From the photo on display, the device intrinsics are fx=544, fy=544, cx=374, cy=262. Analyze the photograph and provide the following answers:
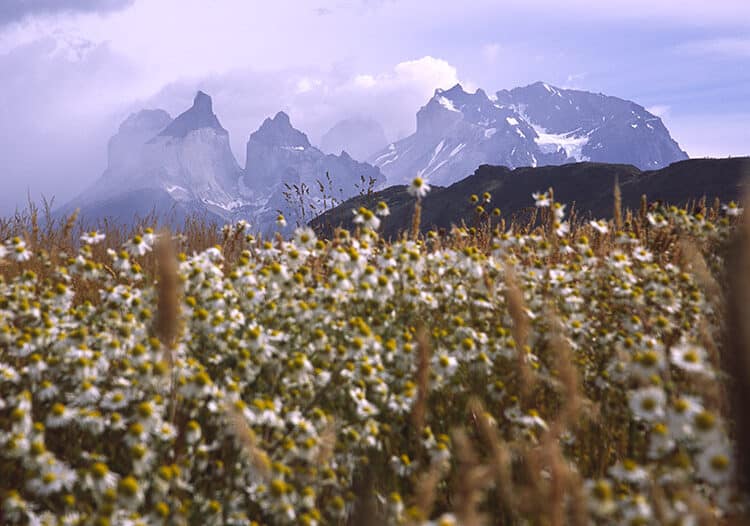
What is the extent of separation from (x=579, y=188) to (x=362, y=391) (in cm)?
5789

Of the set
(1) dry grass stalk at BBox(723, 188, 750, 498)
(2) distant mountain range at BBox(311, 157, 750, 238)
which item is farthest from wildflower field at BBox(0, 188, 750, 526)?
(2) distant mountain range at BBox(311, 157, 750, 238)

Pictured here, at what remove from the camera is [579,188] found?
56.0 metres

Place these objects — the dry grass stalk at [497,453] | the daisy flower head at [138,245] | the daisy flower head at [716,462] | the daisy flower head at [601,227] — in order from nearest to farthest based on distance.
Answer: the dry grass stalk at [497,453] → the daisy flower head at [716,462] → the daisy flower head at [138,245] → the daisy flower head at [601,227]

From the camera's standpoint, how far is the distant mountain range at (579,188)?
4450 cm

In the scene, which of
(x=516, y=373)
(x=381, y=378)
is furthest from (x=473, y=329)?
(x=381, y=378)

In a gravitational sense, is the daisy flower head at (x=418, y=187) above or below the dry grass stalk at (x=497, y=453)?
above

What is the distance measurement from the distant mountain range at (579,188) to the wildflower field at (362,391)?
33.6 metres

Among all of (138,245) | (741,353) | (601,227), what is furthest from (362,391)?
(601,227)

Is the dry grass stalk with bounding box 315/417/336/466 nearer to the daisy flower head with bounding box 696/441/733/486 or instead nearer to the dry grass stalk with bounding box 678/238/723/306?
the daisy flower head with bounding box 696/441/733/486

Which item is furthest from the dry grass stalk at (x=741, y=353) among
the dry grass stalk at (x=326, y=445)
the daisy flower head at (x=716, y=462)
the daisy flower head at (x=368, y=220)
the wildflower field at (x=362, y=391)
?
the daisy flower head at (x=368, y=220)

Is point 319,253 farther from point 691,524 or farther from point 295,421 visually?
point 691,524

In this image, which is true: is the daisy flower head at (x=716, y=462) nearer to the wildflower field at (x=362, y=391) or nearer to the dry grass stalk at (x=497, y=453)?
the wildflower field at (x=362, y=391)

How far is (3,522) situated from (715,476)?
2.85 meters

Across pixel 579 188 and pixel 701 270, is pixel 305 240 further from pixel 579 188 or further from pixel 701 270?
pixel 579 188
